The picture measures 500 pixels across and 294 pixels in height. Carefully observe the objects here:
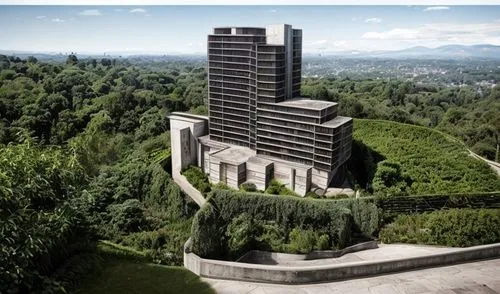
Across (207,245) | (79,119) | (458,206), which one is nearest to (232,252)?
(207,245)

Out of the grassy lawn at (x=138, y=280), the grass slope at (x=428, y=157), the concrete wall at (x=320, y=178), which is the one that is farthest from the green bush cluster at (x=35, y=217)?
the grass slope at (x=428, y=157)

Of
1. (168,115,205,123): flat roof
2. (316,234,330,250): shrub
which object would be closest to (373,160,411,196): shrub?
(316,234,330,250): shrub

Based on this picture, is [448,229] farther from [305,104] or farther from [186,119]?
[186,119]

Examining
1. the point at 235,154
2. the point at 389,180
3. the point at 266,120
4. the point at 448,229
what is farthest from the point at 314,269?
the point at 235,154

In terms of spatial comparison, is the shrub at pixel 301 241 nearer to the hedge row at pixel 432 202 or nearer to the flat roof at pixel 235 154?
the hedge row at pixel 432 202

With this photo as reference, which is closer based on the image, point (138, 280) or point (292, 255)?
point (138, 280)

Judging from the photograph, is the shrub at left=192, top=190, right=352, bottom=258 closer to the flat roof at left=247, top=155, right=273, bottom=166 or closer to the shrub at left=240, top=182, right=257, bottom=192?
the shrub at left=240, top=182, right=257, bottom=192
